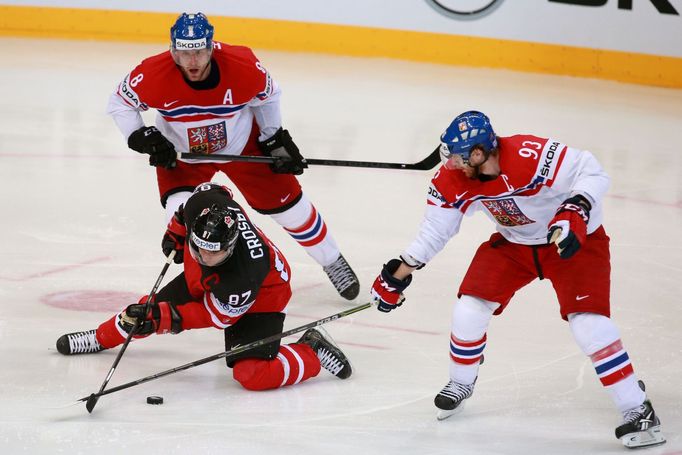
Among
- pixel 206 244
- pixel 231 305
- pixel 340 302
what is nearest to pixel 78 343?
pixel 231 305

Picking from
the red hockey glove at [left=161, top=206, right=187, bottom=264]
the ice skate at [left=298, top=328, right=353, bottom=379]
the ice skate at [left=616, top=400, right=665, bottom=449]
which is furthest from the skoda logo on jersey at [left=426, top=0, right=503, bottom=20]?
the ice skate at [left=616, top=400, right=665, bottom=449]

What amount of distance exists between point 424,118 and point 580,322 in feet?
18.0

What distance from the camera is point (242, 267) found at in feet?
12.8

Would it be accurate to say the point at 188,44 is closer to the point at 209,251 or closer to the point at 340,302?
the point at 209,251

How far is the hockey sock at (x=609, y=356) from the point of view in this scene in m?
3.55

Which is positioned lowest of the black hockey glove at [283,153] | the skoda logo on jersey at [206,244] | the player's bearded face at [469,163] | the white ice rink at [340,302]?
the white ice rink at [340,302]

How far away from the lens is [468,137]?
3555mm

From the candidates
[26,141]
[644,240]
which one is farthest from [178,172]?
[26,141]

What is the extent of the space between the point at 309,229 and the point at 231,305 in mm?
1122

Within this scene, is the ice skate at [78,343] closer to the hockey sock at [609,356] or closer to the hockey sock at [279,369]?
the hockey sock at [279,369]

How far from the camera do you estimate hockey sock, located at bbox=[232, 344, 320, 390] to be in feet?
13.1

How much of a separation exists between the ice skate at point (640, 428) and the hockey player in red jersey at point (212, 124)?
1685 mm

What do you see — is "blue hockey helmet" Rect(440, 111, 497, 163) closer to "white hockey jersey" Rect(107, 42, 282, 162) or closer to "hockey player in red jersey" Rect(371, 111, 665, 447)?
"hockey player in red jersey" Rect(371, 111, 665, 447)

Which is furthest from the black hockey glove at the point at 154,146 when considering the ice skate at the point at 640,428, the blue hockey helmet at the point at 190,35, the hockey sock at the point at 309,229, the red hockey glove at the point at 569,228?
the ice skate at the point at 640,428
